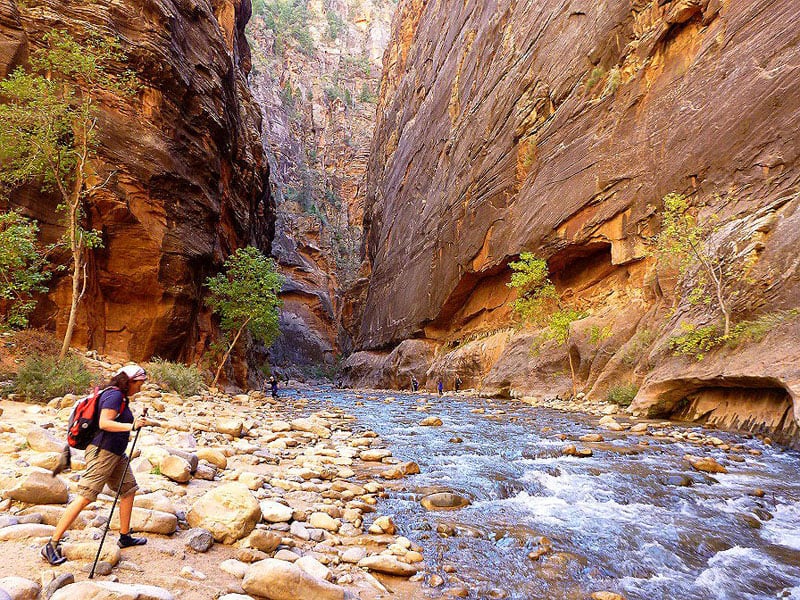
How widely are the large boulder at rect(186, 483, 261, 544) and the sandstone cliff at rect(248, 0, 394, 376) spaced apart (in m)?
55.0

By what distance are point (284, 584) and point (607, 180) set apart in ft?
69.4

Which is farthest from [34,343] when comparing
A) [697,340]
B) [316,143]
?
[316,143]

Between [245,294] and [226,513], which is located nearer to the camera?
[226,513]

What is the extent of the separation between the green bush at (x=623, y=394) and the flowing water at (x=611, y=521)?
5267 mm

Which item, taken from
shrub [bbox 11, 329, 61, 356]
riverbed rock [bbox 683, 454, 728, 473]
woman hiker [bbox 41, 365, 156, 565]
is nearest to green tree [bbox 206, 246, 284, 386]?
shrub [bbox 11, 329, 61, 356]

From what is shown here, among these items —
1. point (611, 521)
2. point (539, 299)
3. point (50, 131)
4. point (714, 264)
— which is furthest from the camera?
point (539, 299)

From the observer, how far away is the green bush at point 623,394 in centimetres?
1378

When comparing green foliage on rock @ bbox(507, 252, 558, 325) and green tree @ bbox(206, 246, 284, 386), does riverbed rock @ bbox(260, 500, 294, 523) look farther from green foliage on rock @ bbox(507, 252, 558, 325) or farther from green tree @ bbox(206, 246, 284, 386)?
green foliage on rock @ bbox(507, 252, 558, 325)

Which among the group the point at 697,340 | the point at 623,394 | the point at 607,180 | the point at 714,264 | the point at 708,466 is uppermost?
the point at 607,180

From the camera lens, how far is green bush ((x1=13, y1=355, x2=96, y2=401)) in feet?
29.0

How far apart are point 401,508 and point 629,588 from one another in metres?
2.56

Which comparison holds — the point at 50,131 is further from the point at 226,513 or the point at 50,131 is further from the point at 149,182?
the point at 226,513

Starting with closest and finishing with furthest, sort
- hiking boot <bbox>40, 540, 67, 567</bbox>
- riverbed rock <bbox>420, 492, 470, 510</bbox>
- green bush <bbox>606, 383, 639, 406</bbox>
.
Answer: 1. hiking boot <bbox>40, 540, 67, 567</bbox>
2. riverbed rock <bbox>420, 492, 470, 510</bbox>
3. green bush <bbox>606, 383, 639, 406</bbox>

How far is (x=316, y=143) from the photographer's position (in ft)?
293
